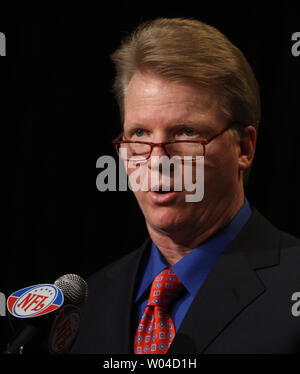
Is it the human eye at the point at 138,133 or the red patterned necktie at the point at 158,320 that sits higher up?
the human eye at the point at 138,133

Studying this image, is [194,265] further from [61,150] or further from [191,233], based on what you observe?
[61,150]

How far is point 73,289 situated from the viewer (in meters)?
1.63

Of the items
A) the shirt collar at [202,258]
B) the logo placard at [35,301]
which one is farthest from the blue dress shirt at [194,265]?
the logo placard at [35,301]

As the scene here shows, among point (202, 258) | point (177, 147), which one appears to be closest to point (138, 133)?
point (177, 147)

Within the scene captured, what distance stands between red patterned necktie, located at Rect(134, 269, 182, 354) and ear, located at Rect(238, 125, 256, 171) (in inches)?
18.8

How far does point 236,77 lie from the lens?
2.03 metres

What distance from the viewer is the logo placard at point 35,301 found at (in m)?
1.49

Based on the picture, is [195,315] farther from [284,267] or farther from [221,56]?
[221,56]

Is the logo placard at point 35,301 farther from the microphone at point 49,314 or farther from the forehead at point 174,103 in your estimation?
the forehead at point 174,103

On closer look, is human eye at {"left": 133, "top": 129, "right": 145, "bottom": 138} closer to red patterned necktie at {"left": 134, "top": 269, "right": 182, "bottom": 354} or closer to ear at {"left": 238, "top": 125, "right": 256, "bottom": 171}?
ear at {"left": 238, "top": 125, "right": 256, "bottom": 171}

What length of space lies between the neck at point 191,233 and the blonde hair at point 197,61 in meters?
0.33

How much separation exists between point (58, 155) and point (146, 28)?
2.58 ft
